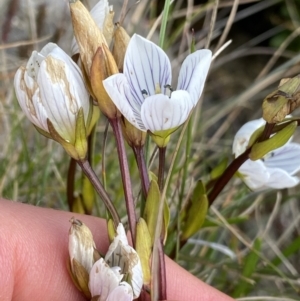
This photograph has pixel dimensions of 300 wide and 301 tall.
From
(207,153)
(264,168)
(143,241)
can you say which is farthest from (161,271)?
(207,153)

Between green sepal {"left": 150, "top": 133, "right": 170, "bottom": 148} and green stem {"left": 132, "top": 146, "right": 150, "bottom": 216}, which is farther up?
green sepal {"left": 150, "top": 133, "right": 170, "bottom": 148}

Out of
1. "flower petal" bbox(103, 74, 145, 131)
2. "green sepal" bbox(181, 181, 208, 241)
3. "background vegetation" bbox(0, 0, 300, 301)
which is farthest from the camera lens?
"background vegetation" bbox(0, 0, 300, 301)

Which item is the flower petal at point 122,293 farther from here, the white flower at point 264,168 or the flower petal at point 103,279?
the white flower at point 264,168

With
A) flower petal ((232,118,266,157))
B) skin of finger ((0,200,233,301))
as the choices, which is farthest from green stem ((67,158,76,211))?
flower petal ((232,118,266,157))

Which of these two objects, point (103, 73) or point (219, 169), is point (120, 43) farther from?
point (219, 169)

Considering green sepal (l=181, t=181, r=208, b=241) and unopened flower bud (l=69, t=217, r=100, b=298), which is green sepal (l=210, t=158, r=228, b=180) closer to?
green sepal (l=181, t=181, r=208, b=241)

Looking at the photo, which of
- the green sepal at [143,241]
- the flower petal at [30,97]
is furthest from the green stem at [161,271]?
the flower petal at [30,97]
